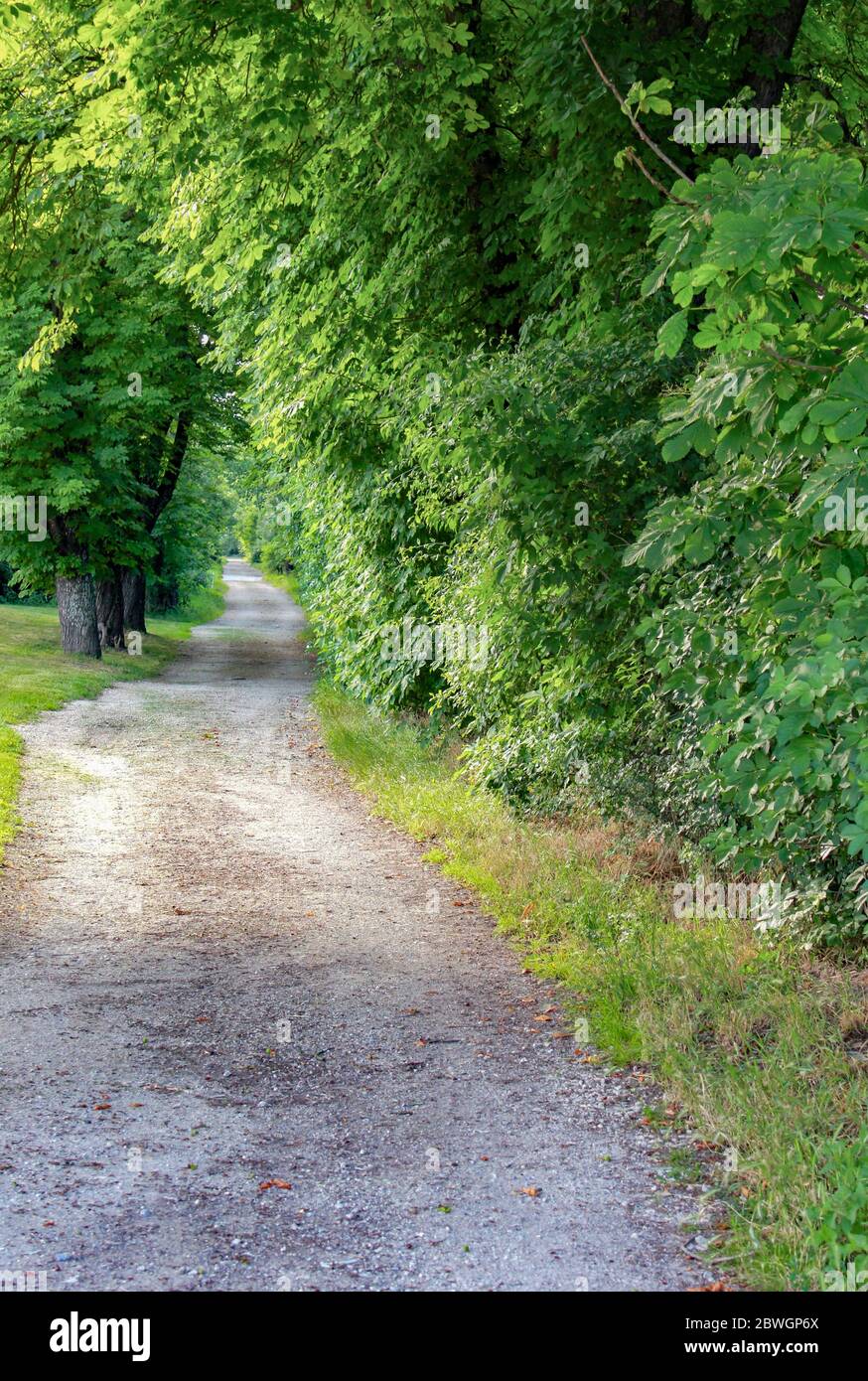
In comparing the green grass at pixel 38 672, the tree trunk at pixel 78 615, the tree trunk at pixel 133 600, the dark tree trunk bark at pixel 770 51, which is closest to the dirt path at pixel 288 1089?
the green grass at pixel 38 672

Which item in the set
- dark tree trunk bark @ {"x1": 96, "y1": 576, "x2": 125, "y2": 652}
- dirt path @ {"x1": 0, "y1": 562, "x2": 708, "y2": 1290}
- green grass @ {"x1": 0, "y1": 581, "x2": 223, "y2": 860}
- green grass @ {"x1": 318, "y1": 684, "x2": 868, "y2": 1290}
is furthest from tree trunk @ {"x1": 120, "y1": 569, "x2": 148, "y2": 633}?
green grass @ {"x1": 318, "y1": 684, "x2": 868, "y2": 1290}

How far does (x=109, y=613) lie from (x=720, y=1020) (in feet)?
73.8

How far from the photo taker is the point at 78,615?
24.0 meters

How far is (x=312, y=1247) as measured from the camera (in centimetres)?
415

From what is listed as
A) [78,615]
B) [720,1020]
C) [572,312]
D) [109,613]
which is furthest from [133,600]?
[720,1020]

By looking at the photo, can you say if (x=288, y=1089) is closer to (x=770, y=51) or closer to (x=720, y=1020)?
(x=720, y=1020)

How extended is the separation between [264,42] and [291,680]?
1664cm

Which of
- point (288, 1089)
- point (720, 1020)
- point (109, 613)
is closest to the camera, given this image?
point (288, 1089)

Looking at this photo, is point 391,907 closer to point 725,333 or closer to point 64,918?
point 64,918

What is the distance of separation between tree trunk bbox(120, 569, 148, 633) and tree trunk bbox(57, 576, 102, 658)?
5337 mm

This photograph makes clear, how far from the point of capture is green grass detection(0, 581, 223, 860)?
43.4ft

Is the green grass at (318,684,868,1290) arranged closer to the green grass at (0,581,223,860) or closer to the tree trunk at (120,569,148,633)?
the green grass at (0,581,223,860)

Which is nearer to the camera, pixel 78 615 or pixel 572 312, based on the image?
pixel 572 312
